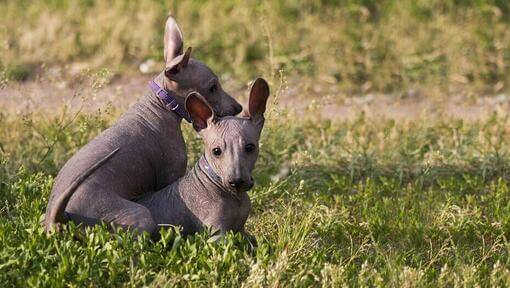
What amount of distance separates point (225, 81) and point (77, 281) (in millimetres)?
5697

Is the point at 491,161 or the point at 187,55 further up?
the point at 187,55

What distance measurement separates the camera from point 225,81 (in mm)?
10750

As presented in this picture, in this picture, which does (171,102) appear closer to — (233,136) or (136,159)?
(136,159)

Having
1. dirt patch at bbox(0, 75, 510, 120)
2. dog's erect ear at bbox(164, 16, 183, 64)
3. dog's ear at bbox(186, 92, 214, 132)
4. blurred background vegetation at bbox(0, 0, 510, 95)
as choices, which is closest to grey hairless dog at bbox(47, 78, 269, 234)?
dog's ear at bbox(186, 92, 214, 132)

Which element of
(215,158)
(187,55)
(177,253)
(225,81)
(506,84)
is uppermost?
(187,55)

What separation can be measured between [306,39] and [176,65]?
18.8 feet

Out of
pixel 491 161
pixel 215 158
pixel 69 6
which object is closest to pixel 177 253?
pixel 215 158

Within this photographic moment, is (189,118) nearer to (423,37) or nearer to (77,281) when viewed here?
(77,281)

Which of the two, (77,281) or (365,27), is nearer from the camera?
(77,281)

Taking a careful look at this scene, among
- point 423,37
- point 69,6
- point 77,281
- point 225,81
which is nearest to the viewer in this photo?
point 77,281

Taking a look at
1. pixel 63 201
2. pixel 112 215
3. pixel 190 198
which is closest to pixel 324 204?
pixel 190 198

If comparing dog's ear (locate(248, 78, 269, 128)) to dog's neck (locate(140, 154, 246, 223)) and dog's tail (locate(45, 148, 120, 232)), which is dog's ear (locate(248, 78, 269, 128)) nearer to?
dog's neck (locate(140, 154, 246, 223))

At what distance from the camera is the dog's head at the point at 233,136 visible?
5398 mm

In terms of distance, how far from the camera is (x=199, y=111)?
5.64 m
